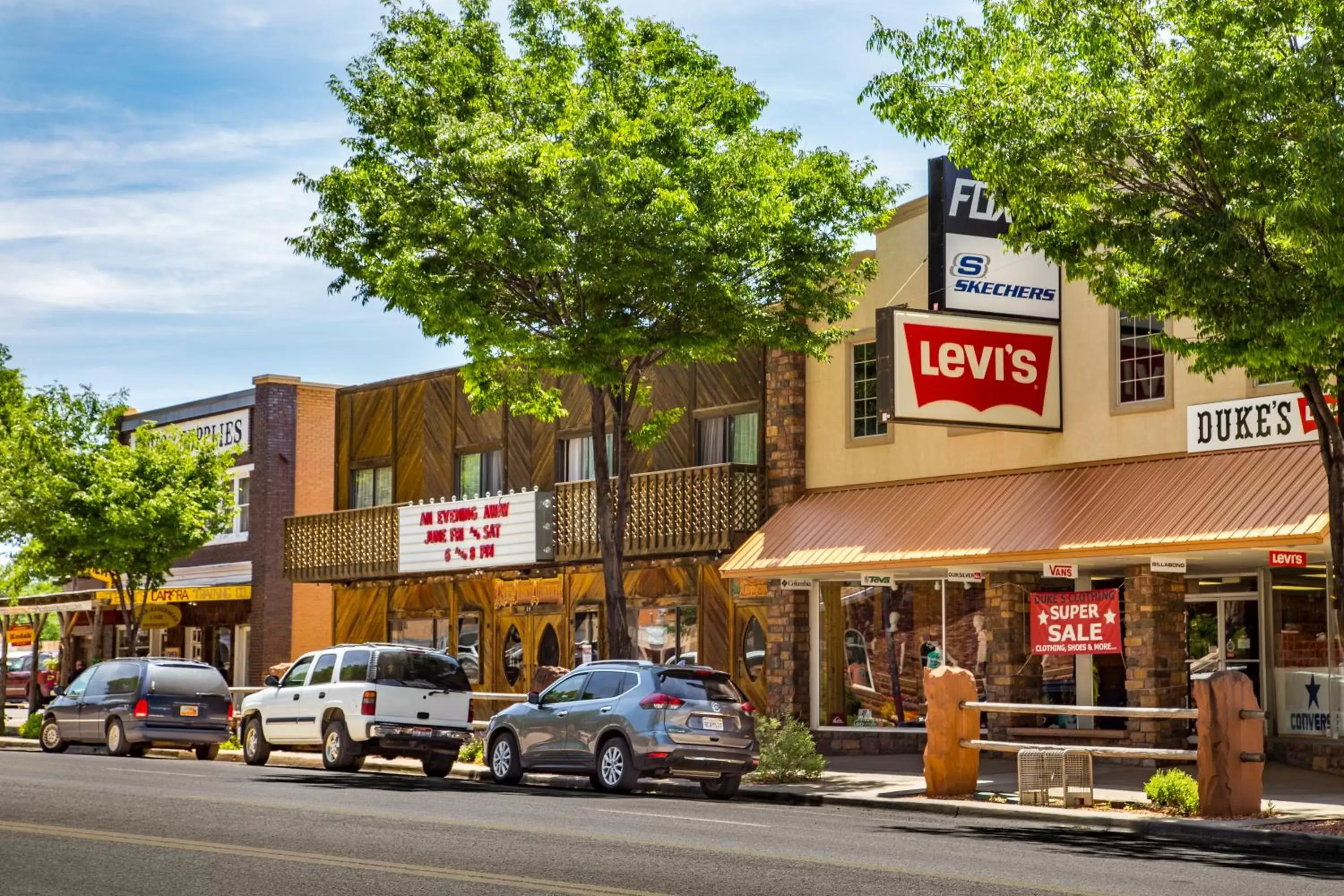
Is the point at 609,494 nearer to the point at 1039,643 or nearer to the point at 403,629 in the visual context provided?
the point at 1039,643

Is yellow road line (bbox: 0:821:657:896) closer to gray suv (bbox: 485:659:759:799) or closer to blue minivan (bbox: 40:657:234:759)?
gray suv (bbox: 485:659:759:799)

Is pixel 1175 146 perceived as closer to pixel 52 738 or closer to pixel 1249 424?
pixel 1249 424

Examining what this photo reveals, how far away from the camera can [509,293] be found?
26.1 m

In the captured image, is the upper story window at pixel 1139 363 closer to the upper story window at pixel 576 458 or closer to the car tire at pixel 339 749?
the car tire at pixel 339 749

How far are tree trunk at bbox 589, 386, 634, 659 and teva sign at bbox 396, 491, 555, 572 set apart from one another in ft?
21.0

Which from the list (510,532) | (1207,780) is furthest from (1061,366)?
(510,532)

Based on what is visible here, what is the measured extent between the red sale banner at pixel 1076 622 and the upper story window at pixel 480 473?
13955 millimetres

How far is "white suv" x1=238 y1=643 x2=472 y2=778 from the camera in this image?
79.1 ft

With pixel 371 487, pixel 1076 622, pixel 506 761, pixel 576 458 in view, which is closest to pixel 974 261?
pixel 1076 622

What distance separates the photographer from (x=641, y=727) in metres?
20.3

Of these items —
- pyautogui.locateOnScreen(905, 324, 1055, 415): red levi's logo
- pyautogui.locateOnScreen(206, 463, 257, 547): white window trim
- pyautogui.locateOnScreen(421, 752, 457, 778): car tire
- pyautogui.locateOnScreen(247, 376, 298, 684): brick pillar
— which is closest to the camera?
pyautogui.locateOnScreen(905, 324, 1055, 415): red levi's logo

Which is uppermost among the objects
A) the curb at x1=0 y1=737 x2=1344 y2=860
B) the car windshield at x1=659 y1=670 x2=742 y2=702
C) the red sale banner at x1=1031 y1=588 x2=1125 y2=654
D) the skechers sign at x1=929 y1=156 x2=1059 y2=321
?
the skechers sign at x1=929 y1=156 x2=1059 y2=321

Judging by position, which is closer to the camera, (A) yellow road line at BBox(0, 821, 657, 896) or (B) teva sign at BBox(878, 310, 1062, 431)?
(A) yellow road line at BBox(0, 821, 657, 896)

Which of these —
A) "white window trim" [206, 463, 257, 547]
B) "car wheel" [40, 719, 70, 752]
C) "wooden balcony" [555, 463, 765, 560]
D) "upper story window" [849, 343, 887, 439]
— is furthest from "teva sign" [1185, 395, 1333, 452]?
"white window trim" [206, 463, 257, 547]
